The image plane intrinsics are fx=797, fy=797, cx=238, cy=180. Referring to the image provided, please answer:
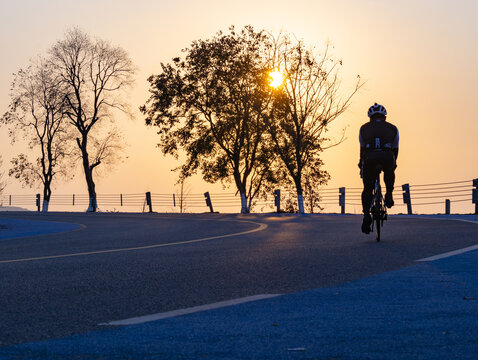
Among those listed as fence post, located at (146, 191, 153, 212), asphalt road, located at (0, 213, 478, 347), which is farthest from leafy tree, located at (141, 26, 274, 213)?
asphalt road, located at (0, 213, 478, 347)

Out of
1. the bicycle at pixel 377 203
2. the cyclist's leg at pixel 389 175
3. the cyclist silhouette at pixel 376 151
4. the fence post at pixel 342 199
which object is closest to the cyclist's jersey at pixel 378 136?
the cyclist silhouette at pixel 376 151

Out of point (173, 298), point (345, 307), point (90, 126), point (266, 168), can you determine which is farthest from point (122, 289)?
point (90, 126)

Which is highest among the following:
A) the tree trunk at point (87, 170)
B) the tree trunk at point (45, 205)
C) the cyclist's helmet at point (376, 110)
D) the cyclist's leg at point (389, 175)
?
the tree trunk at point (87, 170)

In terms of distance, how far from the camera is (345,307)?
6.27 metres

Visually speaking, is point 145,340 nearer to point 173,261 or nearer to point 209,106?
point 173,261

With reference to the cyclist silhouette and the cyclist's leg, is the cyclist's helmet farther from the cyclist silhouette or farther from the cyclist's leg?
the cyclist's leg

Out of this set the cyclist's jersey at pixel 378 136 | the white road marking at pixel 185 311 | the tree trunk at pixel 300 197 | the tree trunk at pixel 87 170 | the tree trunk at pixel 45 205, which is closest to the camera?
the white road marking at pixel 185 311

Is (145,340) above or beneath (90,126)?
beneath

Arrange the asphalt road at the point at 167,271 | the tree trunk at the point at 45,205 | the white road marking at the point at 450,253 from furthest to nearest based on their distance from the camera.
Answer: the tree trunk at the point at 45,205 < the white road marking at the point at 450,253 < the asphalt road at the point at 167,271

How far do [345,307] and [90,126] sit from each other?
191 feet

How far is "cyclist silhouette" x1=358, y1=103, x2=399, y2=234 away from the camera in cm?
1343

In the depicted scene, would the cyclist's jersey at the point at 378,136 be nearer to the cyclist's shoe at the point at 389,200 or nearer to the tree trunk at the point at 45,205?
the cyclist's shoe at the point at 389,200

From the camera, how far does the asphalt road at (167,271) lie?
6.67m

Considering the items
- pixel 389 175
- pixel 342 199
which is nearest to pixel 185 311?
pixel 389 175
